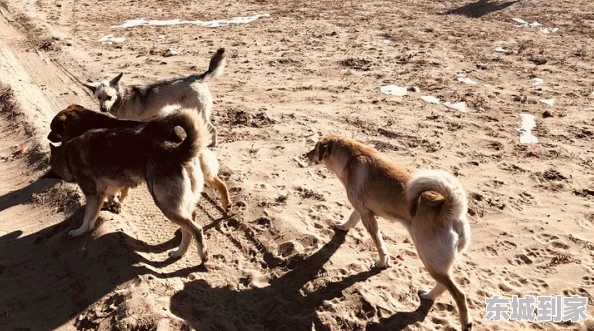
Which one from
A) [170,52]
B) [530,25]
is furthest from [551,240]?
[530,25]

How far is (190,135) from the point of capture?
4.86 m

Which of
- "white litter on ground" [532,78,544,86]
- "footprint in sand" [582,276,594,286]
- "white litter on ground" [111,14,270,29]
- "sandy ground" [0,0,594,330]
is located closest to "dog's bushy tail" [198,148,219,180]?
"sandy ground" [0,0,594,330]

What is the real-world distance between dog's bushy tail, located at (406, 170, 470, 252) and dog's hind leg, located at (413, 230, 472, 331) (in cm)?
14

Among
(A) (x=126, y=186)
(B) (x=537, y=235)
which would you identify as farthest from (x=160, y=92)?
(B) (x=537, y=235)

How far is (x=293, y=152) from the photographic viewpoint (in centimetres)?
817

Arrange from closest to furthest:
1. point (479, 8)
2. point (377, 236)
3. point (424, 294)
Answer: point (424, 294) < point (377, 236) < point (479, 8)

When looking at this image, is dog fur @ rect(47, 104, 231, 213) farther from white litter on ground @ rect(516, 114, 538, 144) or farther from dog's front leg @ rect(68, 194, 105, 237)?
white litter on ground @ rect(516, 114, 538, 144)

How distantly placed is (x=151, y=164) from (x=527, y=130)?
7826 millimetres

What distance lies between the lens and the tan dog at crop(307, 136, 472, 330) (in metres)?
4.23

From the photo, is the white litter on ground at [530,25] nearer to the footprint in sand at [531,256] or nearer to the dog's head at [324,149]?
the footprint in sand at [531,256]

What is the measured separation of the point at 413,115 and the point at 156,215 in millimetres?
6024

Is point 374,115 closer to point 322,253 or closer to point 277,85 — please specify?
point 277,85

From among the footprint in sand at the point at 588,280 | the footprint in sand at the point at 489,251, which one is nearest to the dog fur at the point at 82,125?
the footprint in sand at the point at 489,251

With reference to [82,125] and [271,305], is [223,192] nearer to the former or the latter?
[271,305]
